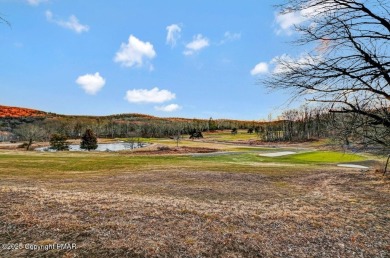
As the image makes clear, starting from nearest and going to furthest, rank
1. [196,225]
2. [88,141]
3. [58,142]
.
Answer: [196,225] < [58,142] < [88,141]

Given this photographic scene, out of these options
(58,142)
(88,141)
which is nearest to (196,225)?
(88,141)

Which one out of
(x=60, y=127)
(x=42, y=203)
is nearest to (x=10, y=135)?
(x=60, y=127)

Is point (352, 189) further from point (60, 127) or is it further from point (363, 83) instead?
point (60, 127)

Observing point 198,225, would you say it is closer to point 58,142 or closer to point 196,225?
point 196,225

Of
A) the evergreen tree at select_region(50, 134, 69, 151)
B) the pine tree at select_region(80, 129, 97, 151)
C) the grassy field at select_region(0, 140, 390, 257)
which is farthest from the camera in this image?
the pine tree at select_region(80, 129, 97, 151)

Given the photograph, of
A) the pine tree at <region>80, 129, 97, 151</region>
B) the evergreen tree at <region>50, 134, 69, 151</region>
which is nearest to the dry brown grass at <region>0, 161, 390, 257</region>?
the pine tree at <region>80, 129, 97, 151</region>

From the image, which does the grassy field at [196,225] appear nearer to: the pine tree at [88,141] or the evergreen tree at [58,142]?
the pine tree at [88,141]

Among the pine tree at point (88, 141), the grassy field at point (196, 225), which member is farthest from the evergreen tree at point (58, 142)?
the grassy field at point (196, 225)

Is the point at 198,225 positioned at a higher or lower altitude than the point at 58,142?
higher

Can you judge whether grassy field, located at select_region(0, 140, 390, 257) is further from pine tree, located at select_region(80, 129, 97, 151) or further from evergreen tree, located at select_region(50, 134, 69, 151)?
evergreen tree, located at select_region(50, 134, 69, 151)

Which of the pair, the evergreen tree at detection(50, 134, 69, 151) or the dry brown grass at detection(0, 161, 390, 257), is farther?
the evergreen tree at detection(50, 134, 69, 151)

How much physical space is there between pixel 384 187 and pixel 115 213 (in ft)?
45.7

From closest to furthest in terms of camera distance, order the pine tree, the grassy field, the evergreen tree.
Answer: the grassy field < the evergreen tree < the pine tree

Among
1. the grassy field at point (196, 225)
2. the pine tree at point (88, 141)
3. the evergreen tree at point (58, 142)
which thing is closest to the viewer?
the grassy field at point (196, 225)
